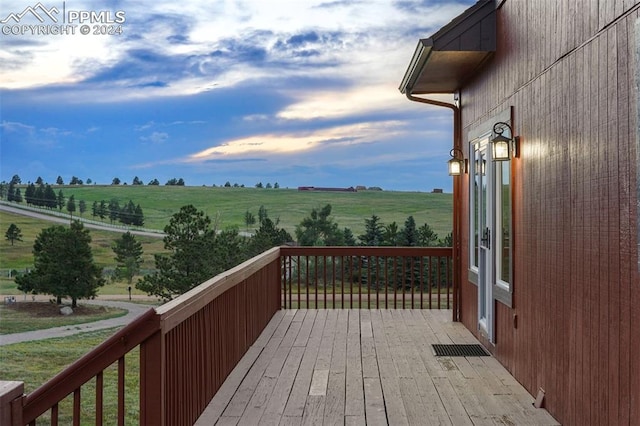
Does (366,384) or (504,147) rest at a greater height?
(504,147)

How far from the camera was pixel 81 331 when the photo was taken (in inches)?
1201

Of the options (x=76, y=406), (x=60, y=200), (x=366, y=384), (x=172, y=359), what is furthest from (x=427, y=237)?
(x=60, y=200)

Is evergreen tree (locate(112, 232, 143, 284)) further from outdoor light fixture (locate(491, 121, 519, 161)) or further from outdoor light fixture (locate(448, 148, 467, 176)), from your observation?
outdoor light fixture (locate(491, 121, 519, 161))

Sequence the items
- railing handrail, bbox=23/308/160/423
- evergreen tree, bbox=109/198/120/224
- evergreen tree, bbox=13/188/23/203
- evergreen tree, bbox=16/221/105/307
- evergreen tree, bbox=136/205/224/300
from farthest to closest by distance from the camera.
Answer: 1. evergreen tree, bbox=13/188/23/203
2. evergreen tree, bbox=109/198/120/224
3. evergreen tree, bbox=16/221/105/307
4. evergreen tree, bbox=136/205/224/300
5. railing handrail, bbox=23/308/160/423

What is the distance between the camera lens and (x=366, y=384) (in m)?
4.43

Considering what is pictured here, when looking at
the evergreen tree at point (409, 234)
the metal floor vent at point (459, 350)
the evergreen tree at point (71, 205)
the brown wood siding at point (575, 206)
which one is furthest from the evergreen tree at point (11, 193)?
the brown wood siding at point (575, 206)

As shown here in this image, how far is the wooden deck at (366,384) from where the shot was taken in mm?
3693

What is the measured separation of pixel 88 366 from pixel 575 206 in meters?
2.59

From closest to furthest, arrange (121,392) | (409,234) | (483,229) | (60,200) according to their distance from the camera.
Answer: (121,392) < (483,229) < (409,234) < (60,200)

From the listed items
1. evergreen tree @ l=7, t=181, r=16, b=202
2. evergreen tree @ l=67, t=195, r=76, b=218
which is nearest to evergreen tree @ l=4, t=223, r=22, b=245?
evergreen tree @ l=7, t=181, r=16, b=202

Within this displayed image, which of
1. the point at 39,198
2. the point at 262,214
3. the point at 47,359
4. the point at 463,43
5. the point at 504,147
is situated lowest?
the point at 47,359

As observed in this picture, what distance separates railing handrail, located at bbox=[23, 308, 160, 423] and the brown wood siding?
6.98ft

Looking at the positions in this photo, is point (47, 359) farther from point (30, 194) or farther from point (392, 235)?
point (392, 235)

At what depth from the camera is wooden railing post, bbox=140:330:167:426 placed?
107 inches
